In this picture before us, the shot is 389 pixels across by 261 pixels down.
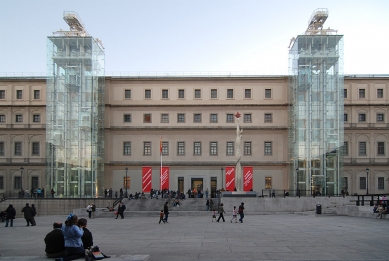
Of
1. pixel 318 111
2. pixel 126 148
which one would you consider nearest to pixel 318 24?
pixel 318 111

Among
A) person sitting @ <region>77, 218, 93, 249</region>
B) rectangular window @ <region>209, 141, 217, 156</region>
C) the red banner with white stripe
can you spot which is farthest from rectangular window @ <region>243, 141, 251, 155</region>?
person sitting @ <region>77, 218, 93, 249</region>

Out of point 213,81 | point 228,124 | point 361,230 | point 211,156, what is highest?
point 213,81

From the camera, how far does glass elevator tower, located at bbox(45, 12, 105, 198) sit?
5509 centimetres

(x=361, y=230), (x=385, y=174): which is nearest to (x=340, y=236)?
(x=361, y=230)

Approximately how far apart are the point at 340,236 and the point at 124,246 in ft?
30.1

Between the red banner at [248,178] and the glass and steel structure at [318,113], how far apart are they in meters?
5.38

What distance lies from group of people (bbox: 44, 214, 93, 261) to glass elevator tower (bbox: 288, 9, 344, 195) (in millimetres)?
43336

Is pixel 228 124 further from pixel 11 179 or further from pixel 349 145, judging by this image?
pixel 11 179

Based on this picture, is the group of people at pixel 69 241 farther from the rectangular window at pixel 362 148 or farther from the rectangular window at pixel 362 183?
the rectangular window at pixel 362 148

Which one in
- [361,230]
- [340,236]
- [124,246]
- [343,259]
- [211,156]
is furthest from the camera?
[211,156]

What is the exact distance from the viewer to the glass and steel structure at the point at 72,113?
55.2 meters

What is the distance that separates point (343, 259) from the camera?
1450 centimetres

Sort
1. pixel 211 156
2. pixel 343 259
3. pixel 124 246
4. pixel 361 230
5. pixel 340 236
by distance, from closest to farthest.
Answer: pixel 343 259
pixel 124 246
pixel 340 236
pixel 361 230
pixel 211 156

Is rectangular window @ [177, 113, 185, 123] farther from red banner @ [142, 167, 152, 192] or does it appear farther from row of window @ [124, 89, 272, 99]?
red banner @ [142, 167, 152, 192]
